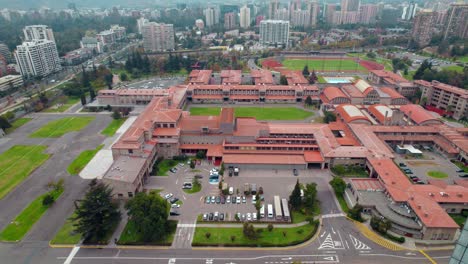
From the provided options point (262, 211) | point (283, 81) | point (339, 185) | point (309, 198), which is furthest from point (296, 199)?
point (283, 81)

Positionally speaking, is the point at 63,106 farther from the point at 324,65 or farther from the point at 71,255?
the point at 324,65

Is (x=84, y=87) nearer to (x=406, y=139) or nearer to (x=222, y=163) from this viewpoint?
(x=222, y=163)

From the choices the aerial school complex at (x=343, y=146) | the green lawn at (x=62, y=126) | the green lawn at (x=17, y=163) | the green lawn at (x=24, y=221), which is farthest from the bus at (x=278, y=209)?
the green lawn at (x=62, y=126)

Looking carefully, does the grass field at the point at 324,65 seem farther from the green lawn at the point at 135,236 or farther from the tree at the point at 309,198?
the green lawn at the point at 135,236

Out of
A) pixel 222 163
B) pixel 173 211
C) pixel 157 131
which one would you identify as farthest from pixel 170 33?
pixel 173 211

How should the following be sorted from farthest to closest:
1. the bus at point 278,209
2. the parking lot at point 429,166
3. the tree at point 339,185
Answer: the parking lot at point 429,166
the tree at point 339,185
the bus at point 278,209

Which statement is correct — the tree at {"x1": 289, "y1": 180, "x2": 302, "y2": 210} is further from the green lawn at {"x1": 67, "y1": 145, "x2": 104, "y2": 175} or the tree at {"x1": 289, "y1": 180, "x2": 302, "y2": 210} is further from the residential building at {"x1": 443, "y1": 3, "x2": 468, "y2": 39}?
the residential building at {"x1": 443, "y1": 3, "x2": 468, "y2": 39}
